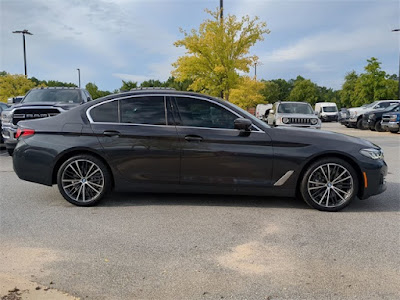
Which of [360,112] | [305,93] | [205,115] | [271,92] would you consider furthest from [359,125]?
[271,92]

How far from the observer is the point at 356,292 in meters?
2.80

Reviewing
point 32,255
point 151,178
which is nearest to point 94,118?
point 151,178

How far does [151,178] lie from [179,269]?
2012 millimetres

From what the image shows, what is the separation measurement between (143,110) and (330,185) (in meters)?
2.81

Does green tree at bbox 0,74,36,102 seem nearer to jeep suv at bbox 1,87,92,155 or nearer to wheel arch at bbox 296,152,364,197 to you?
jeep suv at bbox 1,87,92,155

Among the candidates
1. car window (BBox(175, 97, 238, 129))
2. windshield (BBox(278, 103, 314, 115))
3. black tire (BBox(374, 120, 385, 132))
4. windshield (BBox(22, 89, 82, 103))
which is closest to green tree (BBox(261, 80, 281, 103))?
black tire (BBox(374, 120, 385, 132))

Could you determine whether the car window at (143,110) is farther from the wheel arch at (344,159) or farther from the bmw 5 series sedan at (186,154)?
the wheel arch at (344,159)

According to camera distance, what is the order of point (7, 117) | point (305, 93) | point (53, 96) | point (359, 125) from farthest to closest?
point (305, 93) < point (359, 125) < point (53, 96) < point (7, 117)

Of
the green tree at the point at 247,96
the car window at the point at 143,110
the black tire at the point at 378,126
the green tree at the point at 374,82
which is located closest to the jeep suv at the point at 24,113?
the car window at the point at 143,110

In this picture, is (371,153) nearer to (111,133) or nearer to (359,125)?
(111,133)

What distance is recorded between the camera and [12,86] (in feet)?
139

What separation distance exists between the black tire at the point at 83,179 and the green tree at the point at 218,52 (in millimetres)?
15074

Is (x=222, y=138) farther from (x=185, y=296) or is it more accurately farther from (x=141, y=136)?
(x=185, y=296)

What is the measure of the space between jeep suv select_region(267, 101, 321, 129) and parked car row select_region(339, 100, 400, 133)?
5762 millimetres
